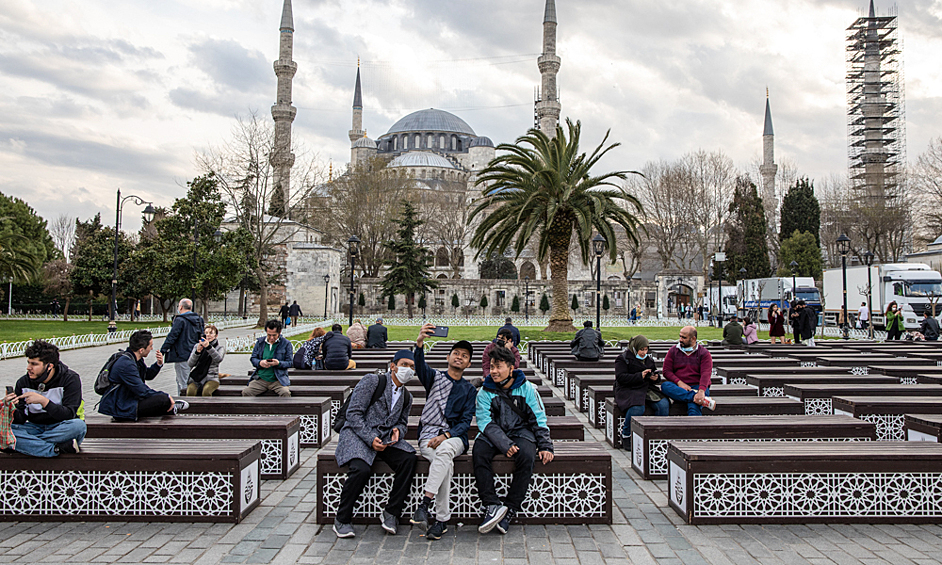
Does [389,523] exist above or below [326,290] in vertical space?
below

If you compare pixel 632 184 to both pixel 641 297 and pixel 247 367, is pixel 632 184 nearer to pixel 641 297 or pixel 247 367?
pixel 641 297

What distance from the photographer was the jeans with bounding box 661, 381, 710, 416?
21.6 ft

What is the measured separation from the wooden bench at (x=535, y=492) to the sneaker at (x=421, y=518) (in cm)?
14

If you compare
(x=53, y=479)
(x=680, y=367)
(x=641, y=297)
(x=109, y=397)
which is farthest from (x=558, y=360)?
(x=641, y=297)

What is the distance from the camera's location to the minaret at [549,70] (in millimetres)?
53406

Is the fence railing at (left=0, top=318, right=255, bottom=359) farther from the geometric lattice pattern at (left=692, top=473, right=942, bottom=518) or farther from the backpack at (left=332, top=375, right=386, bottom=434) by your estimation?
the geometric lattice pattern at (left=692, top=473, right=942, bottom=518)

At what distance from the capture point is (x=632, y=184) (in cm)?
5212

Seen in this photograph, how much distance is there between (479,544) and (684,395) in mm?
3236

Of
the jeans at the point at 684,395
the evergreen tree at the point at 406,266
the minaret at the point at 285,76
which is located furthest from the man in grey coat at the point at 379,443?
the minaret at the point at 285,76

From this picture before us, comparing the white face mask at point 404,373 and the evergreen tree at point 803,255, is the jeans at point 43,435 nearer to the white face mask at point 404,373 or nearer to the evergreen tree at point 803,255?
the white face mask at point 404,373

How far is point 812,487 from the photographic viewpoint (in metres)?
4.62

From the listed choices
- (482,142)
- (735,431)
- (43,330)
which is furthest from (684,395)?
(482,142)

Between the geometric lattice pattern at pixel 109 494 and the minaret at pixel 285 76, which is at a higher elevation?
the minaret at pixel 285 76

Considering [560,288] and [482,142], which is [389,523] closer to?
[560,288]
